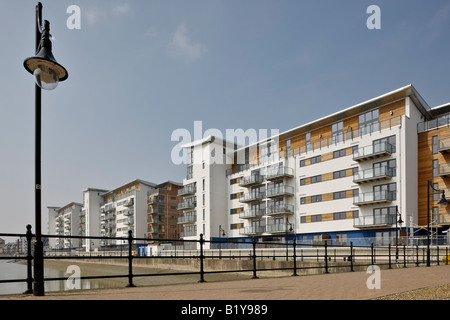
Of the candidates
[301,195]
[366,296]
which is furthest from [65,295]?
[301,195]

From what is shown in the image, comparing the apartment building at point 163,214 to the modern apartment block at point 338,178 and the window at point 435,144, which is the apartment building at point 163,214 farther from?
the window at point 435,144

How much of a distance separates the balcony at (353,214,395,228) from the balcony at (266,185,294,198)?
35.9 feet

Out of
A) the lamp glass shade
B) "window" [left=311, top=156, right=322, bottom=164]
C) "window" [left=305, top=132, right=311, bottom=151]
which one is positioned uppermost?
"window" [left=305, top=132, right=311, bottom=151]

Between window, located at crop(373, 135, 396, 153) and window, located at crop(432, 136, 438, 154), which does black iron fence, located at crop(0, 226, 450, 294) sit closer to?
window, located at crop(373, 135, 396, 153)

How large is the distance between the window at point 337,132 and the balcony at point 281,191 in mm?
8899

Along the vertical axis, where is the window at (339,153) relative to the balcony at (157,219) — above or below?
above

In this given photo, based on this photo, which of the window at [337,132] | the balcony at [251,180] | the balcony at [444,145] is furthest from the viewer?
the balcony at [251,180]

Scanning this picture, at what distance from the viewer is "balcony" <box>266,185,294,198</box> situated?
50303mm

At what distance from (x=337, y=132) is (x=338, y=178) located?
6.28 meters

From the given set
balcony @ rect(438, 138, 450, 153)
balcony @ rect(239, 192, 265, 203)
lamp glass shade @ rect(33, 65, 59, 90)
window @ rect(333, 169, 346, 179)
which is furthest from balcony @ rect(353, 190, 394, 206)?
lamp glass shade @ rect(33, 65, 59, 90)

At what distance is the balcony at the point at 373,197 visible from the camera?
38.6 m

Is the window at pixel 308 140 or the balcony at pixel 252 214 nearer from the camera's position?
the window at pixel 308 140

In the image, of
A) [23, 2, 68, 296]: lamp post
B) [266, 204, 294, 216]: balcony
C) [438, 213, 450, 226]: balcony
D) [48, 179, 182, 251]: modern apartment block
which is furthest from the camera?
[48, 179, 182, 251]: modern apartment block

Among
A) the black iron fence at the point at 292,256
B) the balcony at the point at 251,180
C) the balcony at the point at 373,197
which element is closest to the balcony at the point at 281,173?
the balcony at the point at 251,180
